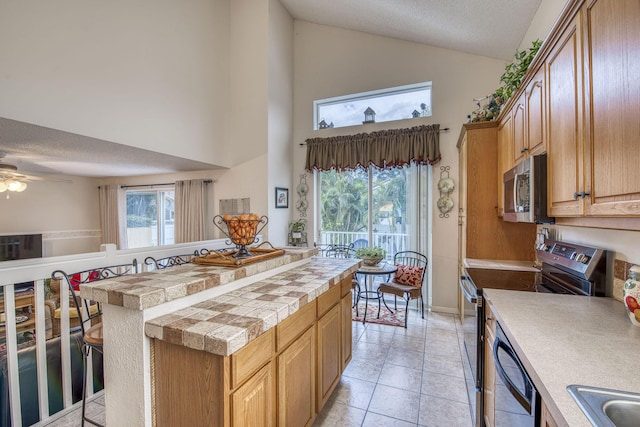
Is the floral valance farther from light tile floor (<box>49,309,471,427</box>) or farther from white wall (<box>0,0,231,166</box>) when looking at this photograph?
light tile floor (<box>49,309,471,427</box>)

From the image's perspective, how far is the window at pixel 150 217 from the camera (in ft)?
17.5

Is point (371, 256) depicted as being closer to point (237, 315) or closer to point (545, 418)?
point (237, 315)

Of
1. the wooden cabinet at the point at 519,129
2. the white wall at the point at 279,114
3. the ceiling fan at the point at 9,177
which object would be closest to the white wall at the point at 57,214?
the ceiling fan at the point at 9,177

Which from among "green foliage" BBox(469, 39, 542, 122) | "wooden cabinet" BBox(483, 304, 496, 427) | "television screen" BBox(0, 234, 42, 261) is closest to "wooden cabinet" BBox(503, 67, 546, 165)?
"green foliage" BBox(469, 39, 542, 122)

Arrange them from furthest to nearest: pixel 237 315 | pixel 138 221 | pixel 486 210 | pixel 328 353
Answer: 1. pixel 138 221
2. pixel 486 210
3. pixel 328 353
4. pixel 237 315

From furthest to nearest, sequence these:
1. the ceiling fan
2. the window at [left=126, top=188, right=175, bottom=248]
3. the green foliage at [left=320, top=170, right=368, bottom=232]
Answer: the window at [left=126, top=188, right=175, bottom=248] → the green foliage at [left=320, top=170, right=368, bottom=232] → the ceiling fan

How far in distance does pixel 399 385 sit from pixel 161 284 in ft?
6.76

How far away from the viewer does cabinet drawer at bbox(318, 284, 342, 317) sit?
177 centimetres

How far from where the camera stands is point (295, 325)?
1473 millimetres

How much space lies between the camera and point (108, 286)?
4.10 feet

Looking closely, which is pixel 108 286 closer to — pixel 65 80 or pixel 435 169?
pixel 65 80

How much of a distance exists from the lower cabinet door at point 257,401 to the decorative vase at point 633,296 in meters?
1.56

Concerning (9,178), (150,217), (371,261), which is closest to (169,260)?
(9,178)

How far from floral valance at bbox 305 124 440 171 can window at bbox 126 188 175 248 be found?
9.58 feet
